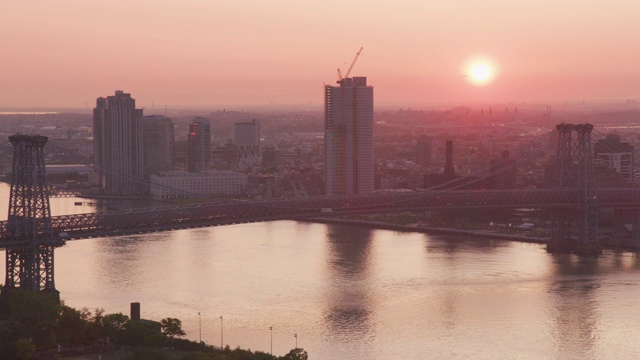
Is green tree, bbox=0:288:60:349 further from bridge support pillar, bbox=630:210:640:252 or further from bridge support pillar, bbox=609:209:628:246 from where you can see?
bridge support pillar, bbox=609:209:628:246

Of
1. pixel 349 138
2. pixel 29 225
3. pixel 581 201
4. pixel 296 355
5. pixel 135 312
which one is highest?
pixel 349 138

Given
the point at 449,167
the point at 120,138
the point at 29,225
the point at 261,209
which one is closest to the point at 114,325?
the point at 29,225

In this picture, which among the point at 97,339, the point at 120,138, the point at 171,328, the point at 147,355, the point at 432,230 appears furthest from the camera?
the point at 120,138

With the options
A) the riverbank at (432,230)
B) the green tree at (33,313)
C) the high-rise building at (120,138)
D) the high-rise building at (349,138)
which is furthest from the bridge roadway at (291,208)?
the high-rise building at (120,138)

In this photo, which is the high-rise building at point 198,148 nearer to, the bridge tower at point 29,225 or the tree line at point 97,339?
the bridge tower at point 29,225

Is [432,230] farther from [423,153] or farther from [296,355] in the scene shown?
[423,153]

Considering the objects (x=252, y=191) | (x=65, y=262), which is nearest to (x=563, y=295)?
(x=65, y=262)

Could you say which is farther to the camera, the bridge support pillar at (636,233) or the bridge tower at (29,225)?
the bridge support pillar at (636,233)
